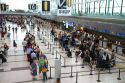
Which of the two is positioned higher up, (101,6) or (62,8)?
(101,6)

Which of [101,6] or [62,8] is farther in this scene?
[101,6]

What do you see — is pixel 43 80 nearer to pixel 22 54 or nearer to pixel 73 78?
pixel 73 78

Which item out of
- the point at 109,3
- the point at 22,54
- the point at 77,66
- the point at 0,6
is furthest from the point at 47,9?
the point at 0,6

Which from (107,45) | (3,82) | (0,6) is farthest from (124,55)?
(0,6)

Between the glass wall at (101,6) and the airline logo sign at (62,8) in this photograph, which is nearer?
the airline logo sign at (62,8)

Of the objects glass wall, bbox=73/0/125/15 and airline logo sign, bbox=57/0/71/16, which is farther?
glass wall, bbox=73/0/125/15

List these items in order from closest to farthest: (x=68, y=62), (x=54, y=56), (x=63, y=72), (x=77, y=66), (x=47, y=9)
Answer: (x=63, y=72) < (x=77, y=66) < (x=68, y=62) < (x=54, y=56) < (x=47, y=9)

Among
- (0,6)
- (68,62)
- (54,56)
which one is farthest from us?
(0,6)

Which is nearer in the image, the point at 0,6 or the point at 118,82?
the point at 118,82

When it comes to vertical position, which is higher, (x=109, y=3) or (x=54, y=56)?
(x=109, y=3)

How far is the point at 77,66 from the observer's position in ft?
53.6

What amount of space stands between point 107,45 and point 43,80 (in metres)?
12.8

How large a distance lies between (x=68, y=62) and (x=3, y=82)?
618 cm

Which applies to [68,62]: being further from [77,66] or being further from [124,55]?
[124,55]
